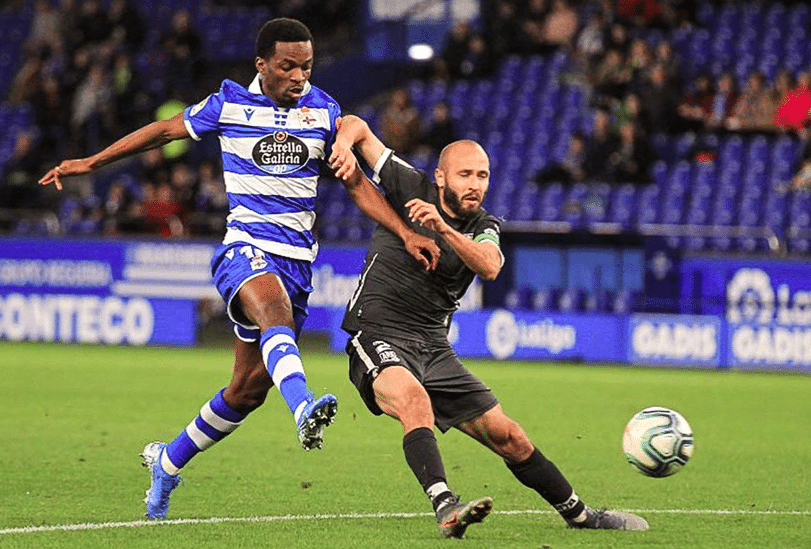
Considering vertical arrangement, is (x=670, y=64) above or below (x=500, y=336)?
above

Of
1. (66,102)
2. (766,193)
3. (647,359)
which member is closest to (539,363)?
(647,359)

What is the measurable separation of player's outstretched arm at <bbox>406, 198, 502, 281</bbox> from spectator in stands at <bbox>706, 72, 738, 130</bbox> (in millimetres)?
14839

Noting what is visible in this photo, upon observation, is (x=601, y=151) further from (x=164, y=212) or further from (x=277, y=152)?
(x=277, y=152)

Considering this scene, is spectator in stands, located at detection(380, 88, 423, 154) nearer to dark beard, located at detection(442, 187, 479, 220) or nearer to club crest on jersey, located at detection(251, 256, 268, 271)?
club crest on jersey, located at detection(251, 256, 268, 271)

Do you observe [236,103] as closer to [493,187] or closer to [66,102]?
[493,187]

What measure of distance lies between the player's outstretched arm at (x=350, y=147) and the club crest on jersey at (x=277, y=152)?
0.21m

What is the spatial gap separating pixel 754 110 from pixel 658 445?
46.3 feet

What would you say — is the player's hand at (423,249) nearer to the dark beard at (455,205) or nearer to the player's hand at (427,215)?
the dark beard at (455,205)

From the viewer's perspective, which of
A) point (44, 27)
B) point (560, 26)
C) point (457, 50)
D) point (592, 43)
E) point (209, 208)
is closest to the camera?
point (209, 208)

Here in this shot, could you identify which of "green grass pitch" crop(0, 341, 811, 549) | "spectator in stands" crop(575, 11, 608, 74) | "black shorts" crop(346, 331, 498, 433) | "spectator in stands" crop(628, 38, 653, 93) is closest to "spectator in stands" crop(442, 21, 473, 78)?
"spectator in stands" crop(575, 11, 608, 74)

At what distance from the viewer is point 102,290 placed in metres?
20.8

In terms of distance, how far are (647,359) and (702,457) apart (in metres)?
7.99

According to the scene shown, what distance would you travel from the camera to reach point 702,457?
10398mm

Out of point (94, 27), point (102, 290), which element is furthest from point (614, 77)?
point (94, 27)
